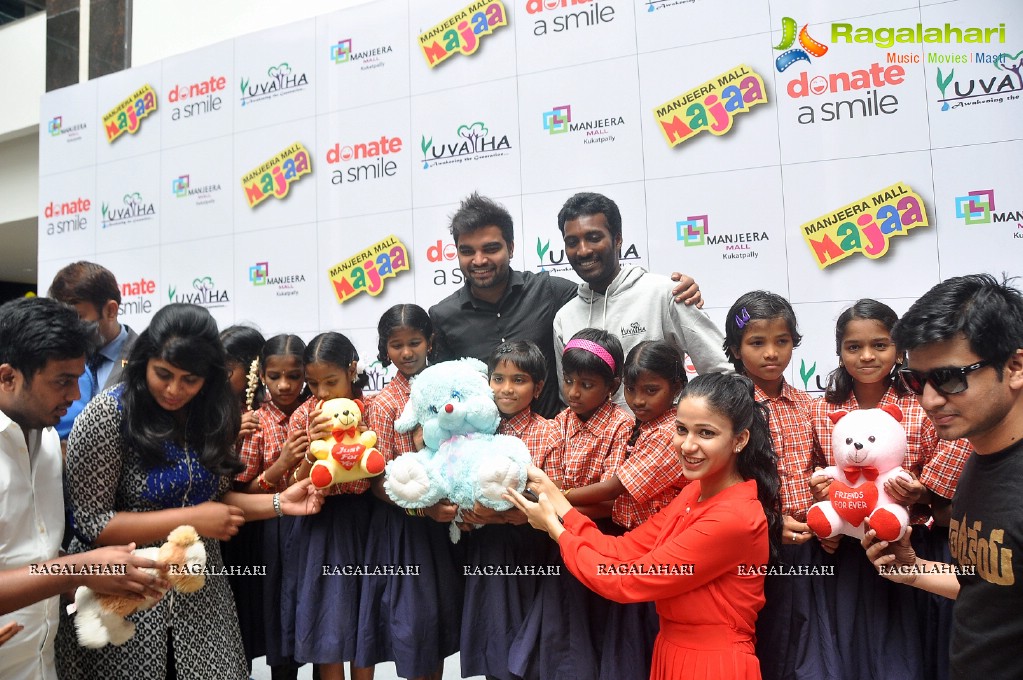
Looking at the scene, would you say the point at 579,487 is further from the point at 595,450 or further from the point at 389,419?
the point at 389,419

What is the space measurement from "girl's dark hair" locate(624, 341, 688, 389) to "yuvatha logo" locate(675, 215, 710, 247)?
1.28m

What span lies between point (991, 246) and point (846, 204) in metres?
0.62

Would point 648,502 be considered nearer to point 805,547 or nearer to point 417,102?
point 805,547

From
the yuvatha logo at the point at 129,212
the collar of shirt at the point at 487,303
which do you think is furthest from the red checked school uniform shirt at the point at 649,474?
the yuvatha logo at the point at 129,212

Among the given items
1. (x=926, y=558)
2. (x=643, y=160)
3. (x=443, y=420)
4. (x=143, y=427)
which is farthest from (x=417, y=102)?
(x=926, y=558)

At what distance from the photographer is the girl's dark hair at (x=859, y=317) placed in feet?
7.68

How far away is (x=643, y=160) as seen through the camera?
3.66 m

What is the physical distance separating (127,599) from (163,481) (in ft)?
1.12

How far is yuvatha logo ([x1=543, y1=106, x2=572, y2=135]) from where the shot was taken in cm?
384

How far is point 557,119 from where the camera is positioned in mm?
3865

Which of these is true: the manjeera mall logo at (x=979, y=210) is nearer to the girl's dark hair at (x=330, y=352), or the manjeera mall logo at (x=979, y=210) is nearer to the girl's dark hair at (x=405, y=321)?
the girl's dark hair at (x=405, y=321)

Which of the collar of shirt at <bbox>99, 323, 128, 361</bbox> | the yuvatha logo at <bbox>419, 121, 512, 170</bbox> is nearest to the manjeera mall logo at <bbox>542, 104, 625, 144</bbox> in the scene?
the yuvatha logo at <bbox>419, 121, 512, 170</bbox>

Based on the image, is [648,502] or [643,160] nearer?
[648,502]

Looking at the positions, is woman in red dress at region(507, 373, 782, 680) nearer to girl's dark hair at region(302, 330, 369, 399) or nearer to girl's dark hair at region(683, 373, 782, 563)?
girl's dark hair at region(683, 373, 782, 563)
